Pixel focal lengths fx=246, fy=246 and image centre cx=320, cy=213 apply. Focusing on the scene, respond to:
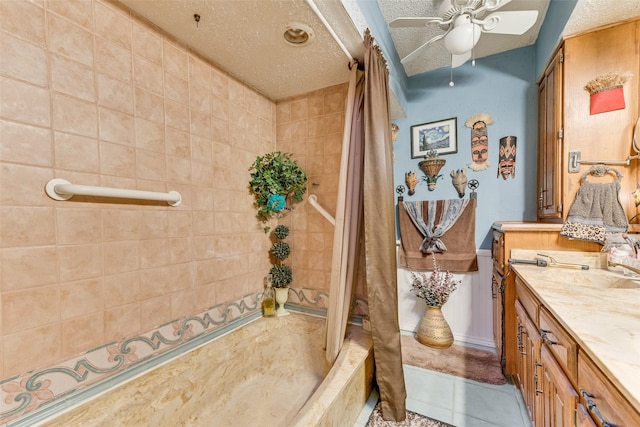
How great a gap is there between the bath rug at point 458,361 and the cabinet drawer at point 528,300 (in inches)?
25.9

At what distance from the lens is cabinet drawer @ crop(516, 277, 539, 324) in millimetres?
1068

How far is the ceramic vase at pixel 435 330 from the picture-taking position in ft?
6.50

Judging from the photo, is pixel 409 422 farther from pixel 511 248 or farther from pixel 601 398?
pixel 511 248

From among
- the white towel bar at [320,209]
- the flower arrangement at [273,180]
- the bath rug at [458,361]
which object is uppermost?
the flower arrangement at [273,180]

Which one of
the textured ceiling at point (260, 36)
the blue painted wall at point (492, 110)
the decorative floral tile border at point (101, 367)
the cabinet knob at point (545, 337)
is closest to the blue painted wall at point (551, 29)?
the blue painted wall at point (492, 110)

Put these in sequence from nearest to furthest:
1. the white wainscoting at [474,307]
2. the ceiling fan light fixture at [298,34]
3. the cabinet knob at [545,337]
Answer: the cabinet knob at [545,337] < the ceiling fan light fixture at [298,34] < the white wainscoting at [474,307]

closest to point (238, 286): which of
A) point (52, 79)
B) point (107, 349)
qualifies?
point (107, 349)

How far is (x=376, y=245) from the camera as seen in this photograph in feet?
4.30

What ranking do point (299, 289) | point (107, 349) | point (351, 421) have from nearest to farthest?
point (107, 349)
point (351, 421)
point (299, 289)

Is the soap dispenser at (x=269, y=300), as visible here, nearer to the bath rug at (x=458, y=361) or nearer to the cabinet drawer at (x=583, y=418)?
the bath rug at (x=458, y=361)

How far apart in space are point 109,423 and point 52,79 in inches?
49.7

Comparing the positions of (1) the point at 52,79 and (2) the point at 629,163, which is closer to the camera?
(1) the point at 52,79

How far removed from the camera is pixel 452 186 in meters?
2.14

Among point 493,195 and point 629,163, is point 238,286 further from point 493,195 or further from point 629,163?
point 629,163
